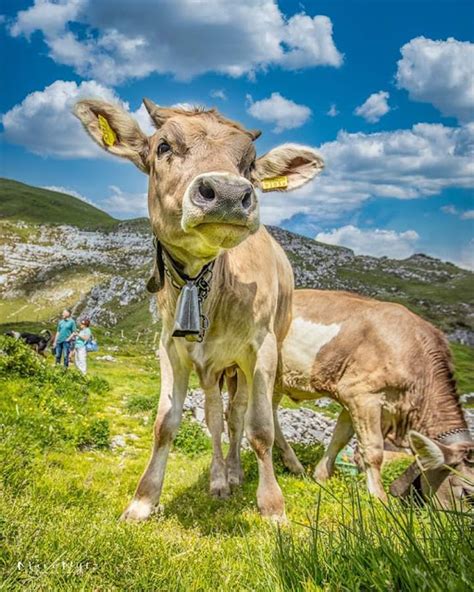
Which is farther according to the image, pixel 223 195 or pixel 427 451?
pixel 427 451

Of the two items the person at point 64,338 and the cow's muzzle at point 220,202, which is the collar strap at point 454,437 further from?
the person at point 64,338

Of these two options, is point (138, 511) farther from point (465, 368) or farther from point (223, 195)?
point (465, 368)

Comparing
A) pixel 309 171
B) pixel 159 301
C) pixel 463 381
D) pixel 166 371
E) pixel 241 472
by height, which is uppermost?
pixel 309 171

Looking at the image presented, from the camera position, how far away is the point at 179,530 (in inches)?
239

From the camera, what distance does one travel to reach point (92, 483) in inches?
302

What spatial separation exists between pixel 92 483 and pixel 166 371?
205 centimetres

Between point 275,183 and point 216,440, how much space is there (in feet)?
13.5

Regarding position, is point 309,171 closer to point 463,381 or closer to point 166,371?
point 166,371

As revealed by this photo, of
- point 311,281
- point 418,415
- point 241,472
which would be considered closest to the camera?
point 241,472

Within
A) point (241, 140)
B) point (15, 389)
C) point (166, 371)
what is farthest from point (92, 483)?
point (241, 140)

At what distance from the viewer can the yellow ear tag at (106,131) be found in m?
6.46

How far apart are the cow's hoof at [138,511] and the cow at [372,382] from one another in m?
2.77

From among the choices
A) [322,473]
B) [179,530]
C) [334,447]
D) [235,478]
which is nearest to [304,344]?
[334,447]

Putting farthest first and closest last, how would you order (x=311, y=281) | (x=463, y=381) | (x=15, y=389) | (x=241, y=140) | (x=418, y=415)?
(x=311, y=281) → (x=463, y=381) → (x=15, y=389) → (x=418, y=415) → (x=241, y=140)
